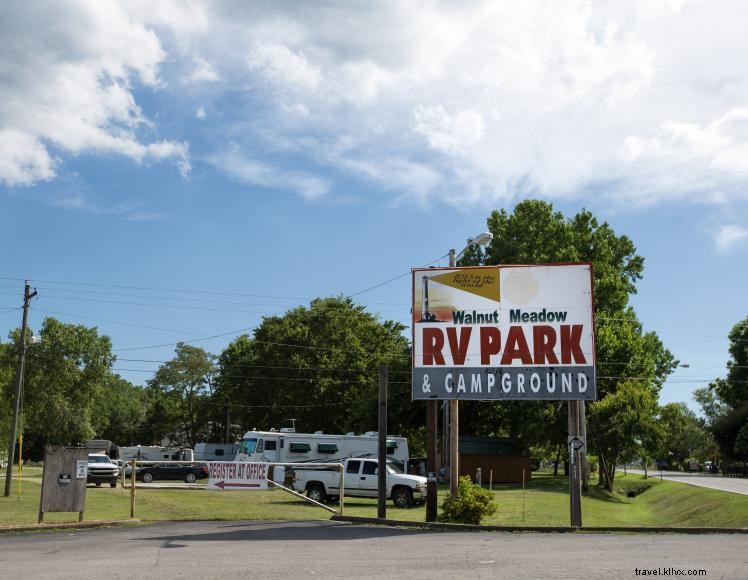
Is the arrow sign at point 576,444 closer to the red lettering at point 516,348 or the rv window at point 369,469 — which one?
the red lettering at point 516,348

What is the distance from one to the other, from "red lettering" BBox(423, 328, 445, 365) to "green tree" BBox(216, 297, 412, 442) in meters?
39.4

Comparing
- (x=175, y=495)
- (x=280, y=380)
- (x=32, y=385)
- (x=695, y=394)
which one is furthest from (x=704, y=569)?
(x=695, y=394)

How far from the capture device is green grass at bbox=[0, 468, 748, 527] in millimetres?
21781

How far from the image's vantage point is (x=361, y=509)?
85.0 ft

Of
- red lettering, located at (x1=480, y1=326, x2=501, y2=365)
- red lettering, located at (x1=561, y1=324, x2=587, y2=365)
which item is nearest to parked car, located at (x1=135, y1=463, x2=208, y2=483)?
red lettering, located at (x1=480, y1=326, x2=501, y2=365)

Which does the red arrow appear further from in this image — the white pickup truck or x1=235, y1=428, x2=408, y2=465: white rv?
x1=235, y1=428, x2=408, y2=465: white rv

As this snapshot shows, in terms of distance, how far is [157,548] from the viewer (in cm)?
1441

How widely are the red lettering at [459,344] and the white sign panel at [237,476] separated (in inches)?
235

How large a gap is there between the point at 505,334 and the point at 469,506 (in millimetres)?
4689

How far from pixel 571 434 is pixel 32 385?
69.1 meters

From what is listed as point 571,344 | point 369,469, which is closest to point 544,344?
point 571,344

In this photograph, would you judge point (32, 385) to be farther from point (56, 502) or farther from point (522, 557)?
point (522, 557)

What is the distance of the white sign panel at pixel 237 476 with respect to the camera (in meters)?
20.4

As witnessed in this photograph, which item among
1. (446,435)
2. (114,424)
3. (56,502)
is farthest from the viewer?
(114,424)
